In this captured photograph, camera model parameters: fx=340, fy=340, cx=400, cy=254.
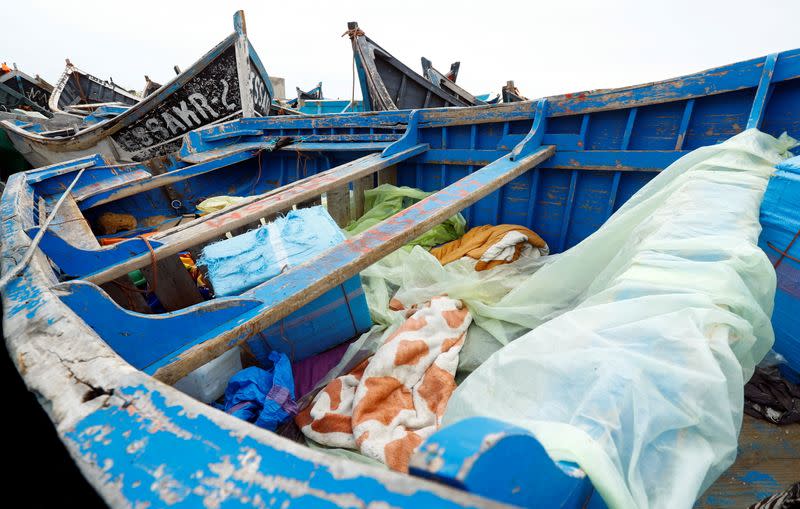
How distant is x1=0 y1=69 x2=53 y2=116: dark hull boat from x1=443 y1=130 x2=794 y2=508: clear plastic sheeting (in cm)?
1767

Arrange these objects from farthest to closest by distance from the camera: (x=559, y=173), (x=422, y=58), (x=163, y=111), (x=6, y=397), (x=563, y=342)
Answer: (x=422, y=58), (x=163, y=111), (x=559, y=173), (x=6, y=397), (x=563, y=342)

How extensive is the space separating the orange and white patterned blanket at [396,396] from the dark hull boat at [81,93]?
527 inches

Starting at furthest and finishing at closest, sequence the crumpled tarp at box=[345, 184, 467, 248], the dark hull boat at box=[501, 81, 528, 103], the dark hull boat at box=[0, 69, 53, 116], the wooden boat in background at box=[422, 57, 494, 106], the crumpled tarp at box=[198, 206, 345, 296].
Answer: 1. the dark hull boat at box=[0, 69, 53, 116]
2. the dark hull boat at box=[501, 81, 528, 103]
3. the wooden boat in background at box=[422, 57, 494, 106]
4. the crumpled tarp at box=[345, 184, 467, 248]
5. the crumpled tarp at box=[198, 206, 345, 296]

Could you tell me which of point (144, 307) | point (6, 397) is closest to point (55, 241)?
point (6, 397)

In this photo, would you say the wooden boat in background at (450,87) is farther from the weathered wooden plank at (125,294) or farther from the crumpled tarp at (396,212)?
the weathered wooden plank at (125,294)

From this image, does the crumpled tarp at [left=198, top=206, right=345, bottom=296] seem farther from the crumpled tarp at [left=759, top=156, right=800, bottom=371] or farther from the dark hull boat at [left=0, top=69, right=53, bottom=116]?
the dark hull boat at [left=0, top=69, right=53, bottom=116]

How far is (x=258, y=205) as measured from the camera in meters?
2.26

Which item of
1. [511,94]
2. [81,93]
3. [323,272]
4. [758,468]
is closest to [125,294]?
[323,272]

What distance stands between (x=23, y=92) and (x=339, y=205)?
17241 mm

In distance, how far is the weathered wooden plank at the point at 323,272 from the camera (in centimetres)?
112

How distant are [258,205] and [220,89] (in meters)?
4.33

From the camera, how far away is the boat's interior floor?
115 centimetres

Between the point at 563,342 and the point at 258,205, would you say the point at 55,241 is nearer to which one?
the point at 258,205

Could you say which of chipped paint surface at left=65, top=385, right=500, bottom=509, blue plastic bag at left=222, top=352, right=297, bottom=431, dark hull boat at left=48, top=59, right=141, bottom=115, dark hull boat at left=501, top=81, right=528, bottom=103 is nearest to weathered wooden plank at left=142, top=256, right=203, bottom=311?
blue plastic bag at left=222, top=352, right=297, bottom=431
